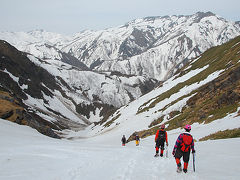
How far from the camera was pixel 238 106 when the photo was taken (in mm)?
24266

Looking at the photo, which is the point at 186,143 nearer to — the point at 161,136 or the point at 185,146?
the point at 185,146

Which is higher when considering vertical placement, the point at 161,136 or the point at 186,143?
the point at 161,136

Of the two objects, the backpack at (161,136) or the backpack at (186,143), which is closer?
the backpack at (186,143)

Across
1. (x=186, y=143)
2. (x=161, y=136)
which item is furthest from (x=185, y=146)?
(x=161, y=136)

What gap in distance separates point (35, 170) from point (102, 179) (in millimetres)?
3598

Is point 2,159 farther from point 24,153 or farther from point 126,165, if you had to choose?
point 126,165

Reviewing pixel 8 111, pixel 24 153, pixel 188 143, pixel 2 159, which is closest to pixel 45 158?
pixel 24 153

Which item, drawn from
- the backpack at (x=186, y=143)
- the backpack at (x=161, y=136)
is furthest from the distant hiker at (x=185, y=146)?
the backpack at (x=161, y=136)

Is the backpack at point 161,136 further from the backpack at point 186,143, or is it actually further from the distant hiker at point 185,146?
the backpack at point 186,143

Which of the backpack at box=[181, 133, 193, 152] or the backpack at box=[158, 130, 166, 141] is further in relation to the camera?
the backpack at box=[158, 130, 166, 141]

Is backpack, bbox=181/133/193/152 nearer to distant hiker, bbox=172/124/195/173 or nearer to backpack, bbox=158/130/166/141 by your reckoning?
distant hiker, bbox=172/124/195/173

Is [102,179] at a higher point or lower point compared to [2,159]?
lower

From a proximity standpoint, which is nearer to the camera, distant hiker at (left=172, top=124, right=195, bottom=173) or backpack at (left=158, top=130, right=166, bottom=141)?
distant hiker at (left=172, top=124, right=195, bottom=173)

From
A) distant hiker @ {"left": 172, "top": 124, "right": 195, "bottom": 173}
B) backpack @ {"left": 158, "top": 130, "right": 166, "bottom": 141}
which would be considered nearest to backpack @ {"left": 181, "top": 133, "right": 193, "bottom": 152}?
distant hiker @ {"left": 172, "top": 124, "right": 195, "bottom": 173}
